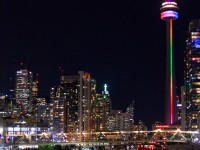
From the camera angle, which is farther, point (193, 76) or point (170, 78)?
point (170, 78)

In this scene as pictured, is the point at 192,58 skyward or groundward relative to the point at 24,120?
skyward

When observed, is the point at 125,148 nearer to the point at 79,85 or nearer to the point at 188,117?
the point at 188,117

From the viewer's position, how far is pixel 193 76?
120 meters

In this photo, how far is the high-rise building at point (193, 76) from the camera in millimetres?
117019

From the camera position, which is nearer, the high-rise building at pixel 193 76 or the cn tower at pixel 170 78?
the high-rise building at pixel 193 76

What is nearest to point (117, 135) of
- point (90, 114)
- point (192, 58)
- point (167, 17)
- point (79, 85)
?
point (90, 114)

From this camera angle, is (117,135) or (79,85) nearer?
(117,135)

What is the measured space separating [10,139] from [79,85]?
4267 cm

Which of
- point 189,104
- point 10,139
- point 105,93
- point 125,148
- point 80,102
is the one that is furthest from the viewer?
point 105,93

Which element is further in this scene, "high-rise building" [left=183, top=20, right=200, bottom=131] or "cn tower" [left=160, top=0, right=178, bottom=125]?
"cn tower" [left=160, top=0, right=178, bottom=125]

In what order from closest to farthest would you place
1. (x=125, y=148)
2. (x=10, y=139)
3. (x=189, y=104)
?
(x=125, y=148), (x=10, y=139), (x=189, y=104)

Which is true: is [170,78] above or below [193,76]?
above

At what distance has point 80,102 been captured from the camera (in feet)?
475

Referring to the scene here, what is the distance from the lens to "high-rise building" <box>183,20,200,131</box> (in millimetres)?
117019
